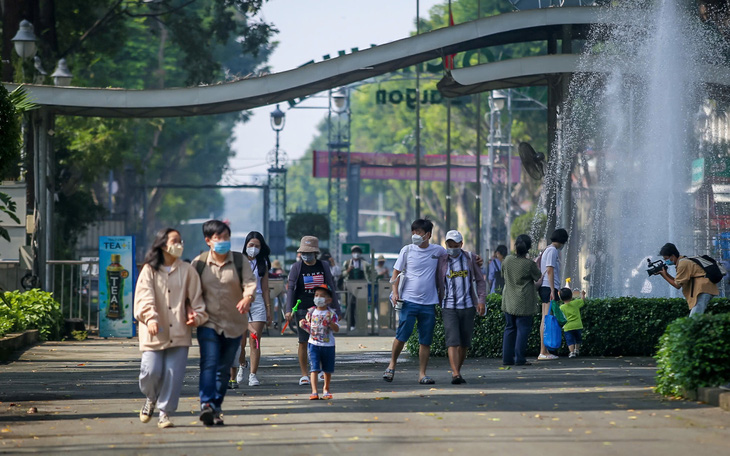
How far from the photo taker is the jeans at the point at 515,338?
16.0m

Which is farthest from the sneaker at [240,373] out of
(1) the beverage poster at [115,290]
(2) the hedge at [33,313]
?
(1) the beverage poster at [115,290]

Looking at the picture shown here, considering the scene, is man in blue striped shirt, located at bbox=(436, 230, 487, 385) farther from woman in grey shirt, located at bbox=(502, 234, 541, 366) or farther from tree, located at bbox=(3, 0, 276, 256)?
tree, located at bbox=(3, 0, 276, 256)

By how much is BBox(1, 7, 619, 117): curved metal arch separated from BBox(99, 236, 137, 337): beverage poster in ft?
10.3

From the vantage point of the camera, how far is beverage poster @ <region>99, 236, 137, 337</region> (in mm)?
23766

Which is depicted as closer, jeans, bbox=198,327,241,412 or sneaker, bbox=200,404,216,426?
sneaker, bbox=200,404,216,426

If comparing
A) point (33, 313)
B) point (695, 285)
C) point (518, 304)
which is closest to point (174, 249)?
point (518, 304)

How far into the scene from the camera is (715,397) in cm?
1107

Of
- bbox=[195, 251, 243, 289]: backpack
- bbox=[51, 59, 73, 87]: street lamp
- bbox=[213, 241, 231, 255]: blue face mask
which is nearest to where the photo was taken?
bbox=[213, 241, 231, 255]: blue face mask

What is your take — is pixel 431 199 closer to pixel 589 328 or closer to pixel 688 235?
pixel 688 235

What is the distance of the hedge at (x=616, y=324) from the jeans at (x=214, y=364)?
7.46 m

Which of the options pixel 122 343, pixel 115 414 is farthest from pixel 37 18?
pixel 115 414

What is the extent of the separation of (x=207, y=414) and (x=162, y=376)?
501 millimetres

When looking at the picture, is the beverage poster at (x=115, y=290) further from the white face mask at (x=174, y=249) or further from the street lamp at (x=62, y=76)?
the white face mask at (x=174, y=249)

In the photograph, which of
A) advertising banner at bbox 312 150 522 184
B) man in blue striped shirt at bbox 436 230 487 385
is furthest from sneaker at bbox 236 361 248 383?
advertising banner at bbox 312 150 522 184
